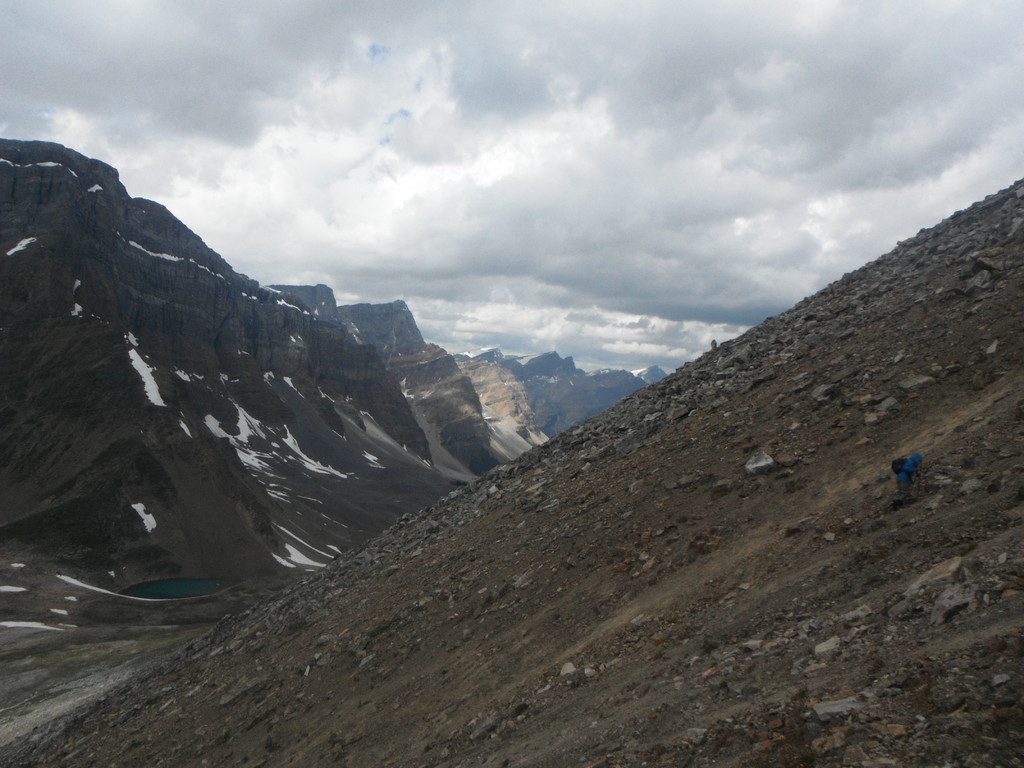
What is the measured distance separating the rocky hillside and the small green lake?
283 ft

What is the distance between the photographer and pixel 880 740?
26.1 feet

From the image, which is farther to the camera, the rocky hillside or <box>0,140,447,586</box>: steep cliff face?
<box>0,140,447,586</box>: steep cliff face

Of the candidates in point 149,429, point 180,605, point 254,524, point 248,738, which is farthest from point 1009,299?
point 149,429

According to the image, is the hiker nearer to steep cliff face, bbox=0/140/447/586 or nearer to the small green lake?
the small green lake

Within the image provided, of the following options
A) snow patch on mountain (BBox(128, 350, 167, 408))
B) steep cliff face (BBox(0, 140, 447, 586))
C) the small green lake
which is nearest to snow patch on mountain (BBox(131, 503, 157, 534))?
steep cliff face (BBox(0, 140, 447, 586))

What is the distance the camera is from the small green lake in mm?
107188

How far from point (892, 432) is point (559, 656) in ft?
37.7

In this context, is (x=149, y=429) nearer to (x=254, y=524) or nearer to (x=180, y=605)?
(x=254, y=524)

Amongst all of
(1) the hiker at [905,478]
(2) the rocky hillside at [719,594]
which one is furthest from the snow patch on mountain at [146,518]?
(1) the hiker at [905,478]

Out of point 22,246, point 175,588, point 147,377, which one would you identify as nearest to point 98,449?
point 147,377

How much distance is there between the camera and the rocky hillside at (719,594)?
31.5ft

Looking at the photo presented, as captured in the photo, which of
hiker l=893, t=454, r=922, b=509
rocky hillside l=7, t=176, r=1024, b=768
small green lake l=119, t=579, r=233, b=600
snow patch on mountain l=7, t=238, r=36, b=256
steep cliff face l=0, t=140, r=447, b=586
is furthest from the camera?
snow patch on mountain l=7, t=238, r=36, b=256

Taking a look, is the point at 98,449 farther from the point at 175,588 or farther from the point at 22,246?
the point at 22,246

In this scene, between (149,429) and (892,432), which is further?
(149,429)
